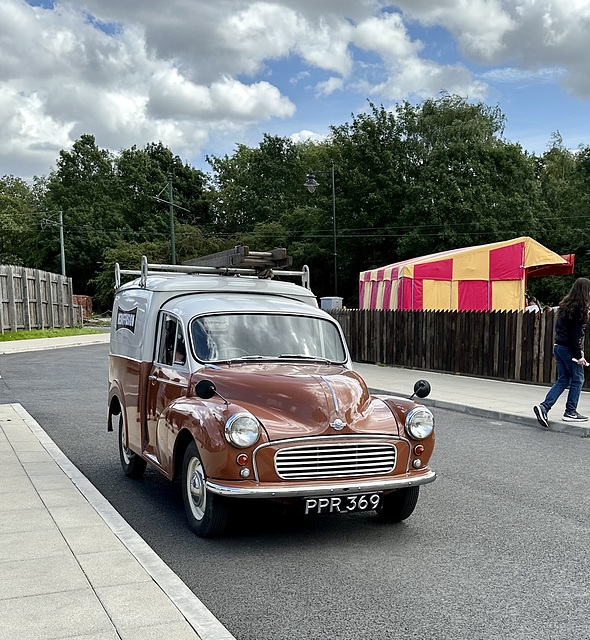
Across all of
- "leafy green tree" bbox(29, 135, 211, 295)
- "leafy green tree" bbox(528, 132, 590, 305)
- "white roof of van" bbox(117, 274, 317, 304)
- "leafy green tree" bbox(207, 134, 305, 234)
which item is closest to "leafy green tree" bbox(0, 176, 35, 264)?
"leafy green tree" bbox(29, 135, 211, 295)

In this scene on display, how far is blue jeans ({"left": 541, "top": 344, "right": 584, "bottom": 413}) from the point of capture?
35.3 feet

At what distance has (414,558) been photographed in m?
5.21

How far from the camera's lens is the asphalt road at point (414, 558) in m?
4.08

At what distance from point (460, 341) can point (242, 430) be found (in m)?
13.7

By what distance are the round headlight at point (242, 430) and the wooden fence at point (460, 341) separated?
1103cm

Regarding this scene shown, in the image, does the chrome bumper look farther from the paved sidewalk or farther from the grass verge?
the grass verge

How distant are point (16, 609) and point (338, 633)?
5.71ft

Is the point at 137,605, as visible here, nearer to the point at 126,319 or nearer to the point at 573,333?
the point at 126,319

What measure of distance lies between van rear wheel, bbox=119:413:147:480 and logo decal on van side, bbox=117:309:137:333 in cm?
94

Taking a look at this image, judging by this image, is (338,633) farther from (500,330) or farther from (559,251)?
(559,251)

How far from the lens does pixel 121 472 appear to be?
26.6 ft

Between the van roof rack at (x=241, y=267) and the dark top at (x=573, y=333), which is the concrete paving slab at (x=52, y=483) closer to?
the van roof rack at (x=241, y=267)

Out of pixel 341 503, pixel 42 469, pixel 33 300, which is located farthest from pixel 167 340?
pixel 33 300

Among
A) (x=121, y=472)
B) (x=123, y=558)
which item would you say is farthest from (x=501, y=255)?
(x=123, y=558)
